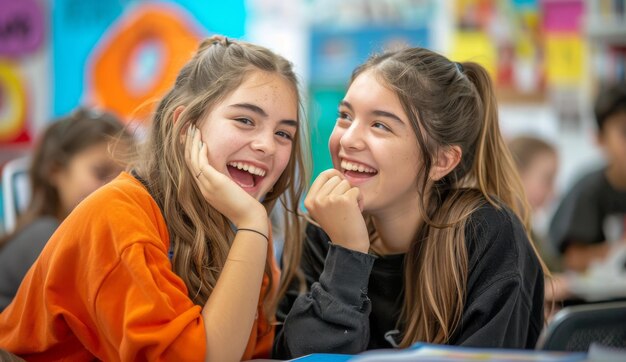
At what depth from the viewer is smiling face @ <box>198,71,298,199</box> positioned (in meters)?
1.55

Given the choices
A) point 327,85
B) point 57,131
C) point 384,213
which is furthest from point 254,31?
point 384,213

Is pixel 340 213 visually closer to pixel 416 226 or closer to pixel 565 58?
pixel 416 226

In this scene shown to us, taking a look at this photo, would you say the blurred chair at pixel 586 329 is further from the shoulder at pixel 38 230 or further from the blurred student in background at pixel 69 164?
the blurred student in background at pixel 69 164

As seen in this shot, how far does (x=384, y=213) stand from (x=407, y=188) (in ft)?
0.26

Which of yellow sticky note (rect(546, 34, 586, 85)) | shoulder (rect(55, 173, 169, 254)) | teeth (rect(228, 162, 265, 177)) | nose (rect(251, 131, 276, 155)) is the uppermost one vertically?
yellow sticky note (rect(546, 34, 586, 85))

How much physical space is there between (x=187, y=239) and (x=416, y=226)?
0.52 meters

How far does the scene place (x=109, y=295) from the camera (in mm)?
1319

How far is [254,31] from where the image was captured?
16.1ft

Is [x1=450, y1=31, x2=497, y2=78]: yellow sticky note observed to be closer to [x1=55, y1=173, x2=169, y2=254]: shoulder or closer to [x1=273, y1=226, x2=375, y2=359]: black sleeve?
[x1=273, y1=226, x2=375, y2=359]: black sleeve

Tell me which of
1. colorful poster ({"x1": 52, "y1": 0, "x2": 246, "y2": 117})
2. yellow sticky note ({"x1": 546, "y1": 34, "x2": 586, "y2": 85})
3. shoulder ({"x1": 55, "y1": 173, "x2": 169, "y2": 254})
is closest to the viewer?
shoulder ({"x1": 55, "y1": 173, "x2": 169, "y2": 254})

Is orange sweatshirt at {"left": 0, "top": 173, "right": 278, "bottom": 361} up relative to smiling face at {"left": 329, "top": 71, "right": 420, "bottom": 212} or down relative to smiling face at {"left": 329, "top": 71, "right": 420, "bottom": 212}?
down

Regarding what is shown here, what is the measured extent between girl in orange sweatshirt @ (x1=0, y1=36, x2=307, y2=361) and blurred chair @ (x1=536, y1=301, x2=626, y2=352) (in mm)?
511

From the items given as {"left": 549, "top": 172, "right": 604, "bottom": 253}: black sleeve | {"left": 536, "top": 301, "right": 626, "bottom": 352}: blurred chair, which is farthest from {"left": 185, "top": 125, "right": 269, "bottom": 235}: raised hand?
{"left": 549, "top": 172, "right": 604, "bottom": 253}: black sleeve

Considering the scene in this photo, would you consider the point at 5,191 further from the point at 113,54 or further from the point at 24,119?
the point at 24,119
